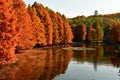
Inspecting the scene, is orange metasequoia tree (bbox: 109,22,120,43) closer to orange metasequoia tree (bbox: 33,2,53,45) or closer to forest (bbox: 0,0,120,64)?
forest (bbox: 0,0,120,64)

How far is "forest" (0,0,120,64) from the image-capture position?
42622mm

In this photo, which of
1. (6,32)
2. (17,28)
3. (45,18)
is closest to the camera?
(6,32)

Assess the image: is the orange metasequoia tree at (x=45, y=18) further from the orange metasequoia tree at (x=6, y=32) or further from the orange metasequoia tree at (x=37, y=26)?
the orange metasequoia tree at (x=6, y=32)

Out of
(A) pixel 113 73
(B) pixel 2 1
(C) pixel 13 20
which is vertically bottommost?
(A) pixel 113 73

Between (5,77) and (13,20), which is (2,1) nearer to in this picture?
(13,20)

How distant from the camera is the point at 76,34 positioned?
6609 inches

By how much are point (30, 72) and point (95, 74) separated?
8.33m

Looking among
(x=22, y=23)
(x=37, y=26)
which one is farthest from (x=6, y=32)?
(x=37, y=26)

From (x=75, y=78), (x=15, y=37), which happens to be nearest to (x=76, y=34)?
(x=15, y=37)

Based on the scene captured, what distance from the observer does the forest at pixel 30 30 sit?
42622 mm

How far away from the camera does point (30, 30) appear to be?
69938 mm

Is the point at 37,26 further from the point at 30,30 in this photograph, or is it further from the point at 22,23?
the point at 22,23

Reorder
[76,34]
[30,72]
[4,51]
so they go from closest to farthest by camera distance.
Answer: [30,72] < [4,51] < [76,34]

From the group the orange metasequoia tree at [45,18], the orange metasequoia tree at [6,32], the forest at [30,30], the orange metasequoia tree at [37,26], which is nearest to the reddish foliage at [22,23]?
the forest at [30,30]
